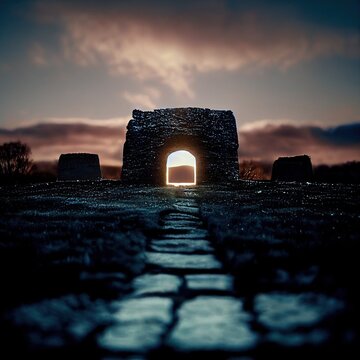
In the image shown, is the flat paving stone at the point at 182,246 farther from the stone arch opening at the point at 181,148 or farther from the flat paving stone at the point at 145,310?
the stone arch opening at the point at 181,148

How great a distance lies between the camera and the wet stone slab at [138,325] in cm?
261

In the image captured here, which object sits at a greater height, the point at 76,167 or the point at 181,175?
the point at 76,167

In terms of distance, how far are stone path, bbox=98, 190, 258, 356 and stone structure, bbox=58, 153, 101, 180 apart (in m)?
24.1

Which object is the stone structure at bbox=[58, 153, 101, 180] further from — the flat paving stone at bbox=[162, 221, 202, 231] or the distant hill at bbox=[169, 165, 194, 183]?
the flat paving stone at bbox=[162, 221, 202, 231]

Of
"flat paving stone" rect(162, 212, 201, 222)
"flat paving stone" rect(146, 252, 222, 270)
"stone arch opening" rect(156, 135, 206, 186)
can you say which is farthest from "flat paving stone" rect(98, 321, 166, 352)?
"stone arch opening" rect(156, 135, 206, 186)

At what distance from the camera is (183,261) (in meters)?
4.61

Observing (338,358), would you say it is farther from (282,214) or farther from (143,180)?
(143,180)

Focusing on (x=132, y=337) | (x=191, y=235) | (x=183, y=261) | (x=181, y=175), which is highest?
(x=181, y=175)

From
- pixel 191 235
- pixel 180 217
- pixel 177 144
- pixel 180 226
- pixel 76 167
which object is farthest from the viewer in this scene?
pixel 76 167

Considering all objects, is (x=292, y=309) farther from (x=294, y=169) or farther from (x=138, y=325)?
(x=294, y=169)

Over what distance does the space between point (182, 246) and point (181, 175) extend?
4414 centimetres

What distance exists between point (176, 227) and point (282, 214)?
8.63 ft

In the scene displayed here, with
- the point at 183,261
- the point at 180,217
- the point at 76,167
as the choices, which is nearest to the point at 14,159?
the point at 76,167

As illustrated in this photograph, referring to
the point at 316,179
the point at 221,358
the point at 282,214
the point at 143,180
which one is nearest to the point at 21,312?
the point at 221,358
